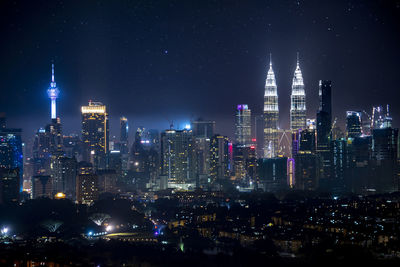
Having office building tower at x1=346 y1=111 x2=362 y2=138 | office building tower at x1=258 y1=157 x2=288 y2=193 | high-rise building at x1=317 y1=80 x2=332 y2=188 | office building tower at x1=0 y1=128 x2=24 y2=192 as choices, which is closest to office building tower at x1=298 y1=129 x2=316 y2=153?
high-rise building at x1=317 y1=80 x2=332 y2=188

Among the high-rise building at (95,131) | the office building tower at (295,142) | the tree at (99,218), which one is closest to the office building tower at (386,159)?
the office building tower at (295,142)

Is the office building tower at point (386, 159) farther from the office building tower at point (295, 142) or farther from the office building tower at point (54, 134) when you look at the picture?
the office building tower at point (54, 134)

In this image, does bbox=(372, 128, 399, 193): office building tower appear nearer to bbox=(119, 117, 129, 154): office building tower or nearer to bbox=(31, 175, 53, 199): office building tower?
bbox=(31, 175, 53, 199): office building tower

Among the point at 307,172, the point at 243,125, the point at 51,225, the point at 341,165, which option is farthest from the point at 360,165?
the point at 51,225

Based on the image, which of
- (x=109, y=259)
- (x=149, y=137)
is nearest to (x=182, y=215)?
(x=109, y=259)

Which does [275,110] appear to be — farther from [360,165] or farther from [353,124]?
[360,165]
